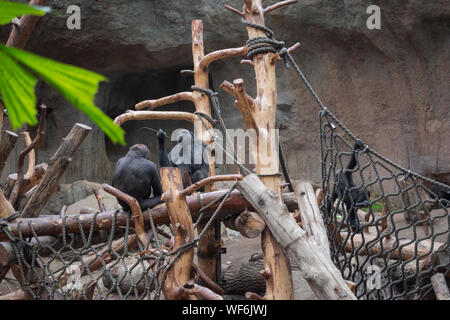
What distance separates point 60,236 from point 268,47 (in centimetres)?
220

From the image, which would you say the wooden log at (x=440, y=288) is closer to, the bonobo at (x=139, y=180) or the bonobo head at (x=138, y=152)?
the bonobo at (x=139, y=180)

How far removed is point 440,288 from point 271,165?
5.68 ft

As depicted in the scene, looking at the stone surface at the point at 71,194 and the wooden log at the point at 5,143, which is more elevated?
Answer: the stone surface at the point at 71,194

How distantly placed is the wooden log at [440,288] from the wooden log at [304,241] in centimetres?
136

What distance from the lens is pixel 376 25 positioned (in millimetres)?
8219

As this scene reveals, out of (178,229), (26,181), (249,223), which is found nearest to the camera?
(178,229)

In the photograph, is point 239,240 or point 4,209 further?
point 239,240

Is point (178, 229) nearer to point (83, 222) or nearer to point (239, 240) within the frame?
point (83, 222)

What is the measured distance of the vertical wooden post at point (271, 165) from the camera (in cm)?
309

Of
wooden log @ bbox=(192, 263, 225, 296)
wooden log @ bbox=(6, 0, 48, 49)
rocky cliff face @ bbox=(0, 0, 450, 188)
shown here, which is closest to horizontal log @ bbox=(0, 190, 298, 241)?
wooden log @ bbox=(192, 263, 225, 296)

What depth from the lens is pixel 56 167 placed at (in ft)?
13.6

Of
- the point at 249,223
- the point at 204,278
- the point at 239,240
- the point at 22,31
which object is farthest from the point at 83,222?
the point at 239,240

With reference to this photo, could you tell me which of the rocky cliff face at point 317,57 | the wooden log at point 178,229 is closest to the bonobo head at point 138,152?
the wooden log at point 178,229

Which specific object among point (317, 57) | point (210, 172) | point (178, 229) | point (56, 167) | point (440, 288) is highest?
point (317, 57)
